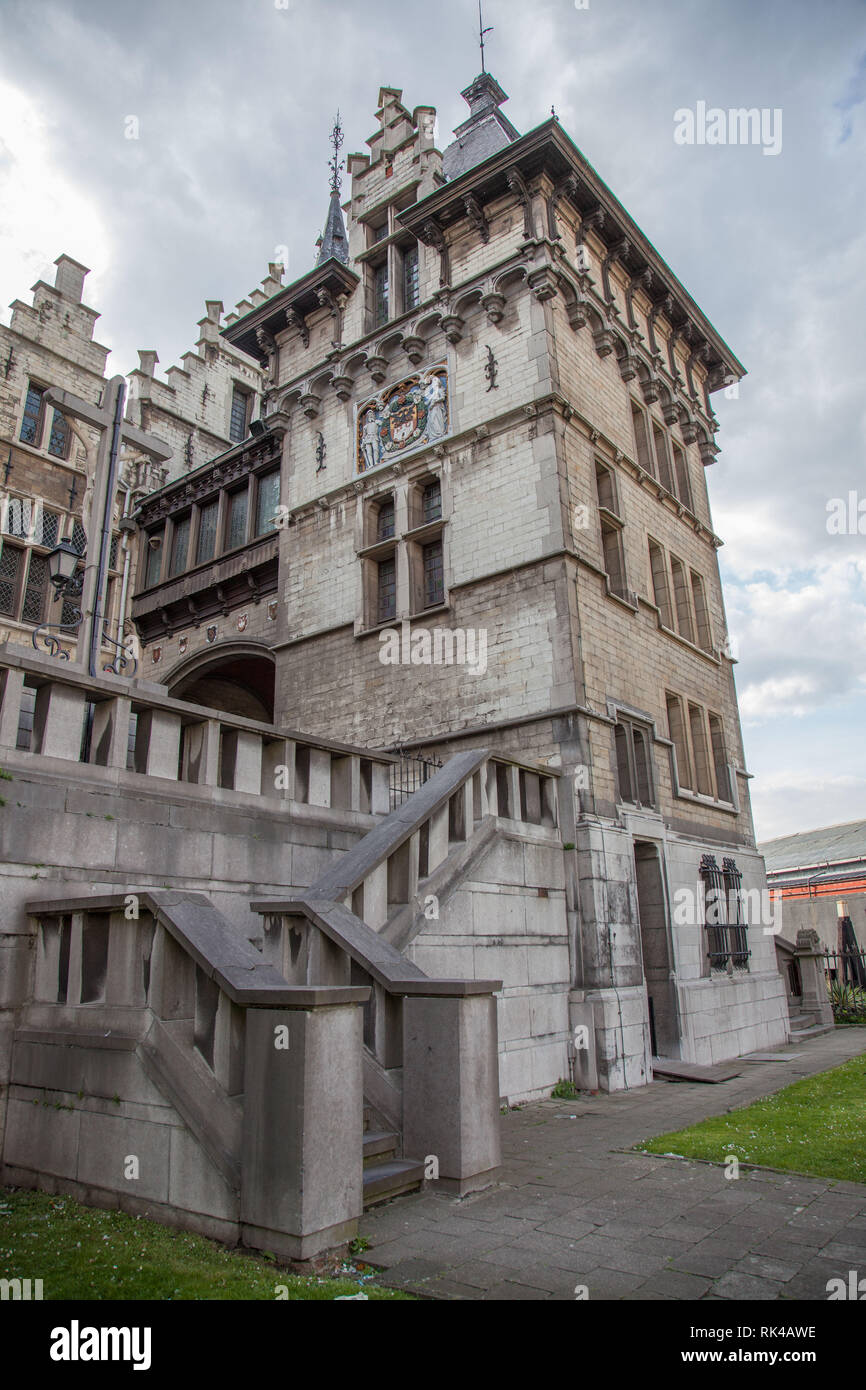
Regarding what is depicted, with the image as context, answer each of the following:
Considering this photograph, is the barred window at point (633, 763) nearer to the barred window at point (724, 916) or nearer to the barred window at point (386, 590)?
the barred window at point (724, 916)

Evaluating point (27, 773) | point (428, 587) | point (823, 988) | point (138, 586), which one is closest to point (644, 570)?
point (428, 587)

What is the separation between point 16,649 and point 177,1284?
5387mm

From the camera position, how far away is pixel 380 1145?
5570mm

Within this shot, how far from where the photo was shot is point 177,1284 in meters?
3.84

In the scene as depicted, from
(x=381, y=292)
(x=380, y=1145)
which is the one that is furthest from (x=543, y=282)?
(x=380, y=1145)

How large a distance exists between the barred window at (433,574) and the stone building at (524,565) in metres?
0.06

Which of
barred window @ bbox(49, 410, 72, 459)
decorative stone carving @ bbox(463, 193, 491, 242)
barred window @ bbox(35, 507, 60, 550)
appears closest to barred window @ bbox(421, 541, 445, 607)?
decorative stone carving @ bbox(463, 193, 491, 242)

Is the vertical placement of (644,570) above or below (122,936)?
above

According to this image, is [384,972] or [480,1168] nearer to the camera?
[480,1168]

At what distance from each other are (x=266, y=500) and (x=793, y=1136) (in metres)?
17.0

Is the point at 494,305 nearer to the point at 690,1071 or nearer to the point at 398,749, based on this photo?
the point at 398,749

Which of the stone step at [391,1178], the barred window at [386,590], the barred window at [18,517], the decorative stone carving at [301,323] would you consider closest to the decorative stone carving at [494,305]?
the barred window at [386,590]
